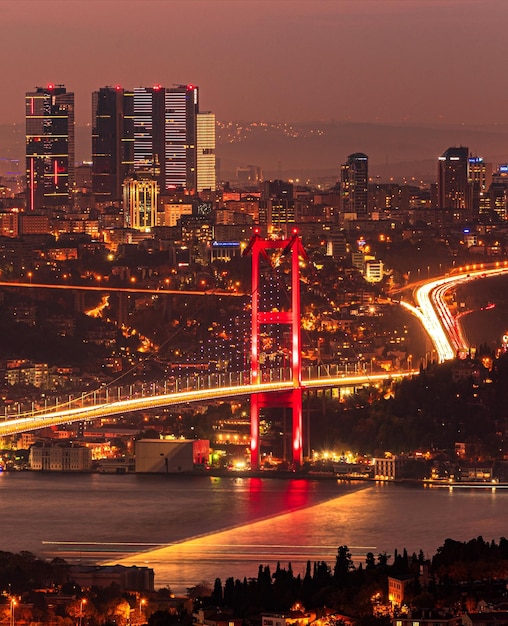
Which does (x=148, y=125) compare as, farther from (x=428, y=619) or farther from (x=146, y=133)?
(x=428, y=619)

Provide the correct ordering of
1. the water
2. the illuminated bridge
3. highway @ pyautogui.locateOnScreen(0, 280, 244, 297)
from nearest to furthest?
the water < the illuminated bridge < highway @ pyautogui.locateOnScreen(0, 280, 244, 297)

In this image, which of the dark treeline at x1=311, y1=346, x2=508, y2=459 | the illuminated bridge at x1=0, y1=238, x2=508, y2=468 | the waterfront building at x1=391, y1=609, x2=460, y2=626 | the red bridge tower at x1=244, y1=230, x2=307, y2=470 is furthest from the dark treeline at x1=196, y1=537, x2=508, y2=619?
the dark treeline at x1=311, y1=346, x2=508, y2=459

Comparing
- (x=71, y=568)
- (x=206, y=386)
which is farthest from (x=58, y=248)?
(x=71, y=568)

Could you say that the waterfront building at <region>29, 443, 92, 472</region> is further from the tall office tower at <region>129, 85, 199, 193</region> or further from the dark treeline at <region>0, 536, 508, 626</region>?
the tall office tower at <region>129, 85, 199, 193</region>

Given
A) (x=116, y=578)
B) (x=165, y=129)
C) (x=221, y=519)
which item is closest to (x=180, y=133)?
(x=165, y=129)

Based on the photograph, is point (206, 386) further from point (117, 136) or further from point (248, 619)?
point (117, 136)
